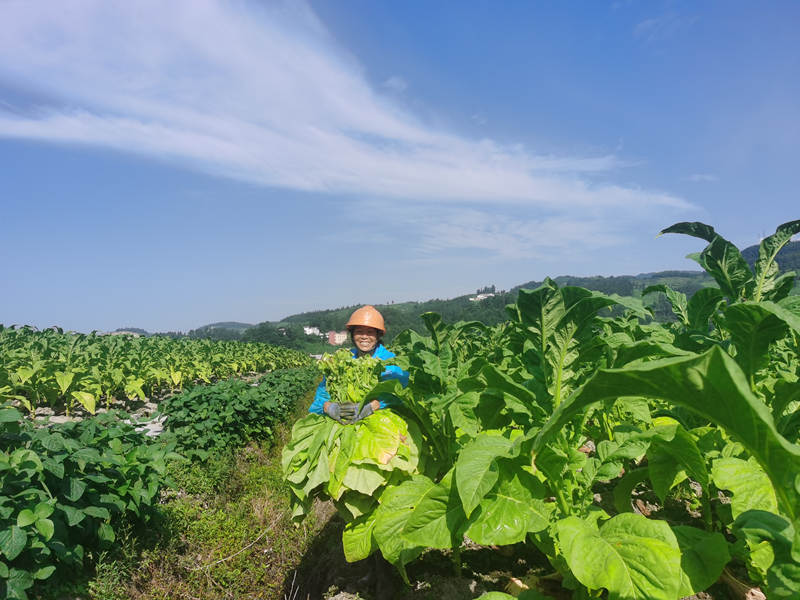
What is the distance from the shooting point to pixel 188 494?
545 centimetres

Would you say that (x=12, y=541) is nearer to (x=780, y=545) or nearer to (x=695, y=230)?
(x=780, y=545)

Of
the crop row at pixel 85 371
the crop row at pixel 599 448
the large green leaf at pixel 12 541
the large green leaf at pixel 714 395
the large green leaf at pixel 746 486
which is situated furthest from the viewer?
the crop row at pixel 85 371

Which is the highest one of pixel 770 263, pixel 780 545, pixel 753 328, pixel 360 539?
pixel 770 263

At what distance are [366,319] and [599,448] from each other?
10.1ft

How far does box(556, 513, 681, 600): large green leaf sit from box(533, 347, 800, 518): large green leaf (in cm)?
39

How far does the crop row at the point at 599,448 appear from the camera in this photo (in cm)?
103

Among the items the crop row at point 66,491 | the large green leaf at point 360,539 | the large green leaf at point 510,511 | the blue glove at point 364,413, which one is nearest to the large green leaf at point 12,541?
the crop row at point 66,491

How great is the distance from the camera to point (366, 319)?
15.3 feet

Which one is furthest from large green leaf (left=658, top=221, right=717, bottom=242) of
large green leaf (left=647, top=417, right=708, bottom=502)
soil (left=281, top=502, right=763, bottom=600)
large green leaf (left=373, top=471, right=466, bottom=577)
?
soil (left=281, top=502, right=763, bottom=600)

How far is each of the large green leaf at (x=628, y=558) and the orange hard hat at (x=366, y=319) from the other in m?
3.31

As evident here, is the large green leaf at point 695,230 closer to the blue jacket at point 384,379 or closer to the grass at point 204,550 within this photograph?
the blue jacket at point 384,379

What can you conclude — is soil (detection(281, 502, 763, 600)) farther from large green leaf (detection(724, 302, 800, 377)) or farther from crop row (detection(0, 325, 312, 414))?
crop row (detection(0, 325, 312, 414))

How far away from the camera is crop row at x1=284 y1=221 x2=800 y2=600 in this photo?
40.5 inches

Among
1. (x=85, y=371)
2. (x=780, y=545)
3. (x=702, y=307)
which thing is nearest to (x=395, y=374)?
(x=702, y=307)
